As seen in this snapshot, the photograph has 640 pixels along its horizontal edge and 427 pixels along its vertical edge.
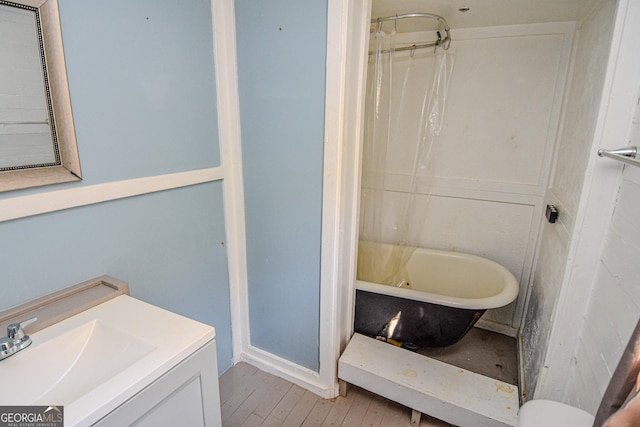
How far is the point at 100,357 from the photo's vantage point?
938 millimetres

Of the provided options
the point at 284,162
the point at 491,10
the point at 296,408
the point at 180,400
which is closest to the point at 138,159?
the point at 284,162

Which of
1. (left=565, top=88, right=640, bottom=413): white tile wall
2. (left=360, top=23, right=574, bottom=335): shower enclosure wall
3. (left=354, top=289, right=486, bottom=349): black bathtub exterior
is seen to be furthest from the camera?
(left=360, top=23, right=574, bottom=335): shower enclosure wall

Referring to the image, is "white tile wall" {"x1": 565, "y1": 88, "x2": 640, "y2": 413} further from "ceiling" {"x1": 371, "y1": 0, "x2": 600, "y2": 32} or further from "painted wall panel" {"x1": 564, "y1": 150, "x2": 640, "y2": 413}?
"ceiling" {"x1": 371, "y1": 0, "x2": 600, "y2": 32}

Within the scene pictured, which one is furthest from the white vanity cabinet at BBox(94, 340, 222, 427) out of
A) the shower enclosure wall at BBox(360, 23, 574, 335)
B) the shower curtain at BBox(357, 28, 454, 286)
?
the shower enclosure wall at BBox(360, 23, 574, 335)

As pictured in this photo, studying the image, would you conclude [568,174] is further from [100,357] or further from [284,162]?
[100,357]

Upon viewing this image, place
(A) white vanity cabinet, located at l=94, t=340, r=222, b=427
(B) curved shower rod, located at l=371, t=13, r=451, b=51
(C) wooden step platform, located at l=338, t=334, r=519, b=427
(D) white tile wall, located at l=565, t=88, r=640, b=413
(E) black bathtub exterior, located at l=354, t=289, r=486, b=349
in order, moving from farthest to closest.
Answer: (E) black bathtub exterior, located at l=354, t=289, r=486, b=349 → (B) curved shower rod, located at l=371, t=13, r=451, b=51 → (C) wooden step platform, located at l=338, t=334, r=519, b=427 → (D) white tile wall, located at l=565, t=88, r=640, b=413 → (A) white vanity cabinet, located at l=94, t=340, r=222, b=427

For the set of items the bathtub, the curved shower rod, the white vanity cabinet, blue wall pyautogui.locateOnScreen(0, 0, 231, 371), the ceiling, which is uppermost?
the ceiling

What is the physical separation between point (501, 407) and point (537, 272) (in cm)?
93

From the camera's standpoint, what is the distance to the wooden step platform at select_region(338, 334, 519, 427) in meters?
1.38

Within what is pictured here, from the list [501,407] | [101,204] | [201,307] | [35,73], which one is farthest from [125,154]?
[501,407]

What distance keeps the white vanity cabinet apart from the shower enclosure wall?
67.3 inches

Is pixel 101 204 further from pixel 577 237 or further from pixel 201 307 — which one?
pixel 577 237

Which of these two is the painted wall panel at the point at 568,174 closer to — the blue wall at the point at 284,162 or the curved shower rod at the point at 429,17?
Answer: the curved shower rod at the point at 429,17

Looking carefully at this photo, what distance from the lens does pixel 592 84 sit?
135 cm
